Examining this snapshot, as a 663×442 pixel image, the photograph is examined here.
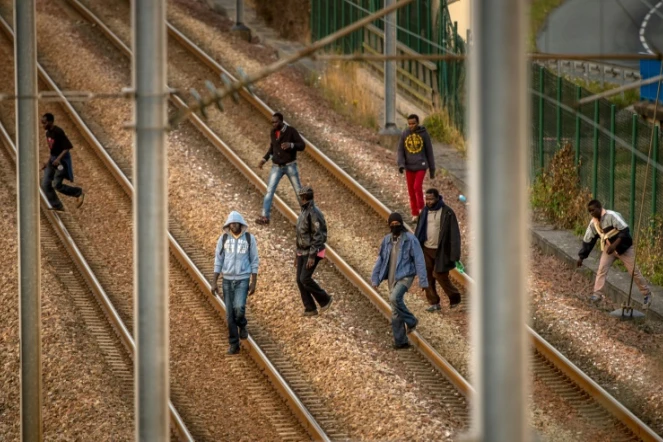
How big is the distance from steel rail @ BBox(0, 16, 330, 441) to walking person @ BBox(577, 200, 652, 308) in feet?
15.2

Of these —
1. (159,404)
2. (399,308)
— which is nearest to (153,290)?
(159,404)

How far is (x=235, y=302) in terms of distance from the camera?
54.4 feet

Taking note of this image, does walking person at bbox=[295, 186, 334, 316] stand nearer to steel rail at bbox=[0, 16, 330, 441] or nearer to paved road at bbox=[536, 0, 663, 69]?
steel rail at bbox=[0, 16, 330, 441]

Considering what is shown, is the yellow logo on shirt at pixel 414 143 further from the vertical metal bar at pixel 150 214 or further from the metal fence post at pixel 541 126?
the vertical metal bar at pixel 150 214

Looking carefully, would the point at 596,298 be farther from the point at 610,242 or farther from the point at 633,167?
the point at 633,167

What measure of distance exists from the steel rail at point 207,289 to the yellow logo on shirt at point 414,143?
11.5ft

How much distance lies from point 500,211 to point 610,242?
12.6 m

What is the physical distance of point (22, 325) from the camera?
569 inches

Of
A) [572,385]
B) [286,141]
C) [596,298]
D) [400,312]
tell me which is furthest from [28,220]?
[596,298]

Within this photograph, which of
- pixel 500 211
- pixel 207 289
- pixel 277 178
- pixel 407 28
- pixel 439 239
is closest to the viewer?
pixel 500 211

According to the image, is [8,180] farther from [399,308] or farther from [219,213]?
[399,308]

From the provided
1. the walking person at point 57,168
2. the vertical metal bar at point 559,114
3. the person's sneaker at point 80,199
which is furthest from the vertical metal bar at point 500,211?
the vertical metal bar at point 559,114

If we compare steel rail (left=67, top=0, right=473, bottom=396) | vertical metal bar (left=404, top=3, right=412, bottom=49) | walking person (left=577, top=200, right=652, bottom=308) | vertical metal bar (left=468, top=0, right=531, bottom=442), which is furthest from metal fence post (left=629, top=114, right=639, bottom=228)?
vertical metal bar (left=468, top=0, right=531, bottom=442)

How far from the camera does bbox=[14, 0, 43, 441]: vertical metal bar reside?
14172mm
